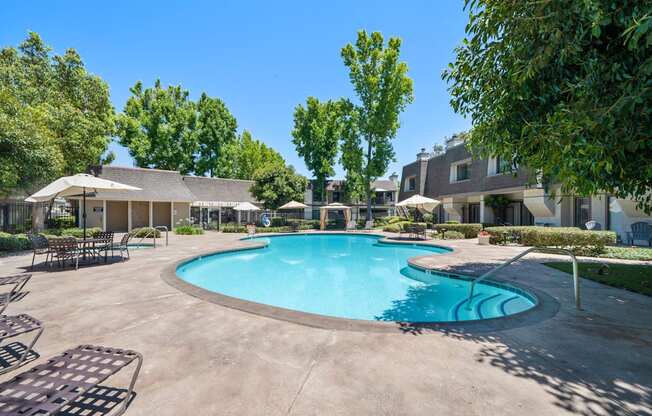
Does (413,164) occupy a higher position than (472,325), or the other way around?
(413,164)

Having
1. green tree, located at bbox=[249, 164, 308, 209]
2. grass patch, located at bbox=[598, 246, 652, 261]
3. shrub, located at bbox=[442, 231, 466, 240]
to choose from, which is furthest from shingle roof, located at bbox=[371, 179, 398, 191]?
grass patch, located at bbox=[598, 246, 652, 261]

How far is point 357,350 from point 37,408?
276cm

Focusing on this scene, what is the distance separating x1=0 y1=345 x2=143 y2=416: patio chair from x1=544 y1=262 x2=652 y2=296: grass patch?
895 cm

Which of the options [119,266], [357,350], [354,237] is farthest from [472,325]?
[354,237]

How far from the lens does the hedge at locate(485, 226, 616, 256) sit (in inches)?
452

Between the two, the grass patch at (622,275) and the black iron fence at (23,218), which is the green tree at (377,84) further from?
the black iron fence at (23,218)

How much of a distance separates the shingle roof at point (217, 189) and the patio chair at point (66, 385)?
91.0 ft

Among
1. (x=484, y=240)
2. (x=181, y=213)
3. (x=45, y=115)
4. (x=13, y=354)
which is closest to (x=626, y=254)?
(x=484, y=240)

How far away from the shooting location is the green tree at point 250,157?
42844 mm

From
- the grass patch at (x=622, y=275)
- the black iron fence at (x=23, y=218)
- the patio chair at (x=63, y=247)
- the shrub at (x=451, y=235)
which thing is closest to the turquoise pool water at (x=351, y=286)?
the grass patch at (x=622, y=275)

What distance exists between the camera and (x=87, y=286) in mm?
6172

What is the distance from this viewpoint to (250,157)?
4353cm

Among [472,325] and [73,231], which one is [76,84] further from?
[472,325]

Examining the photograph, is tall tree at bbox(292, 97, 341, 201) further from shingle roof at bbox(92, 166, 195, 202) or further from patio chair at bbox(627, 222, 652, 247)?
patio chair at bbox(627, 222, 652, 247)
